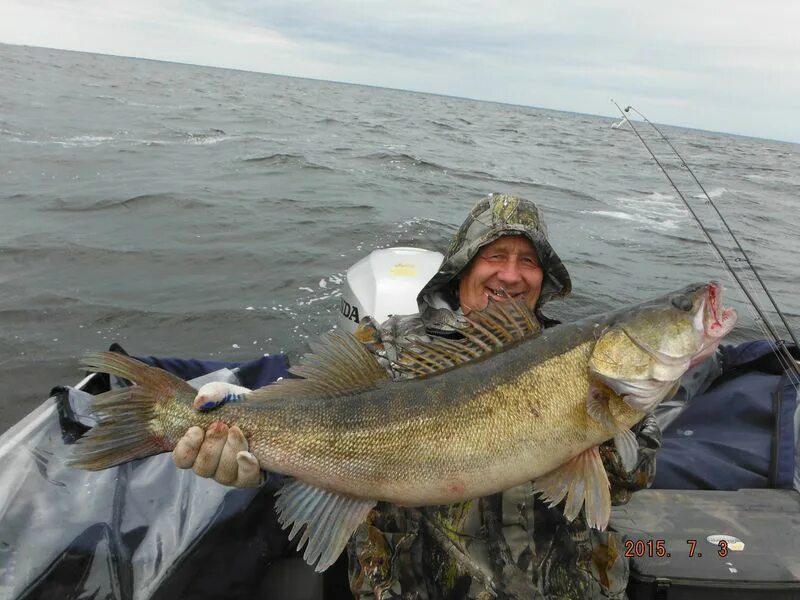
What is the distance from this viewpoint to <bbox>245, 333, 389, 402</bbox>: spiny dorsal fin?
8.34 feet

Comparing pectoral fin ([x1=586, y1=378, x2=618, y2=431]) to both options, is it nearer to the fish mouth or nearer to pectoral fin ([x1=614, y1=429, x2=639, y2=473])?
pectoral fin ([x1=614, y1=429, x2=639, y2=473])

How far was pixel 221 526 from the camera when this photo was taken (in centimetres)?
303

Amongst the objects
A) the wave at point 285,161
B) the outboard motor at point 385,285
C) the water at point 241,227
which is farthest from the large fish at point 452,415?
the wave at point 285,161

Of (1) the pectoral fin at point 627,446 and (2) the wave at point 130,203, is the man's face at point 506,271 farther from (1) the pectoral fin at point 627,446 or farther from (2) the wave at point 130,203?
(2) the wave at point 130,203

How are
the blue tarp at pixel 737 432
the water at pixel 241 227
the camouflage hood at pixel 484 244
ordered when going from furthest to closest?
1. the water at pixel 241 227
2. the blue tarp at pixel 737 432
3. the camouflage hood at pixel 484 244

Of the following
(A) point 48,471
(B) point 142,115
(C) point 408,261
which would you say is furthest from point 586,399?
(B) point 142,115

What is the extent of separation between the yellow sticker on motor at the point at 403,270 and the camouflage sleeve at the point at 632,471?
3443 millimetres

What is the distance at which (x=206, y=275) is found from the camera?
9633 millimetres

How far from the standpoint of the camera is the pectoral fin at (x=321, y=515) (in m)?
2.40

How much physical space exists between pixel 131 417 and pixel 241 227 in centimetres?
1039

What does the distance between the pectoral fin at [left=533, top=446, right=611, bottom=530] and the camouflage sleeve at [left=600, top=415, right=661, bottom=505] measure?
1.02 feet

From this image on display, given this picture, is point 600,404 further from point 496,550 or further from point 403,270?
point 403,270

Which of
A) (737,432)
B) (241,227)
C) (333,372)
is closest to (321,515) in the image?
(333,372)
